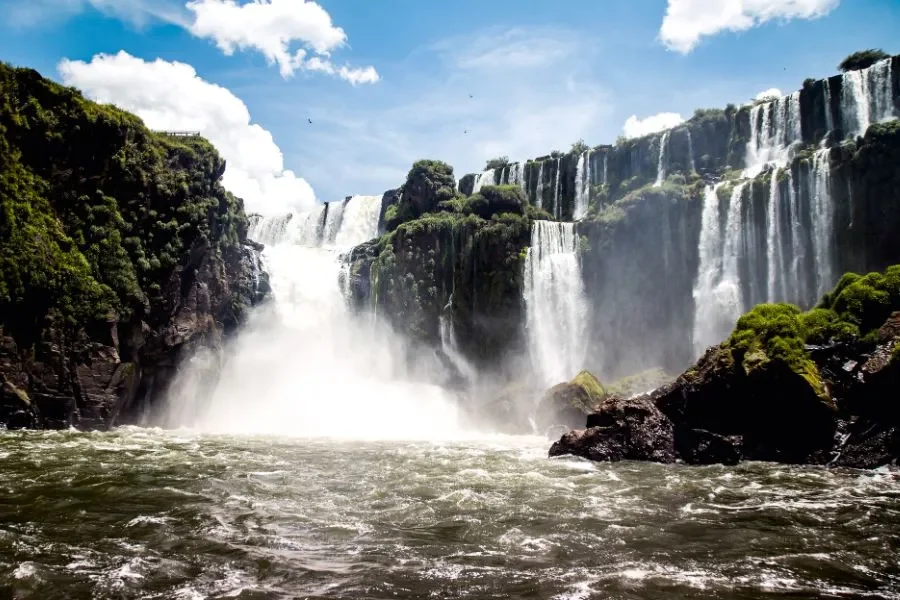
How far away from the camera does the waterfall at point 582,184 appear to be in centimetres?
5012

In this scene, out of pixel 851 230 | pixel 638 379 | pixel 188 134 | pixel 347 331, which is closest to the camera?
pixel 851 230

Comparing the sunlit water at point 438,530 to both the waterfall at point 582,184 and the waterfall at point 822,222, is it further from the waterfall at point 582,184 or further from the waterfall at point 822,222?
the waterfall at point 582,184

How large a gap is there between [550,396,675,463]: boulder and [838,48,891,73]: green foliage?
35411 millimetres

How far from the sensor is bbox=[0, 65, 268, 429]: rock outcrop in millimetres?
26906

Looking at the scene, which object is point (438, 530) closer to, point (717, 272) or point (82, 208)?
point (82, 208)

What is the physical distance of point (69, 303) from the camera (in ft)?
92.4

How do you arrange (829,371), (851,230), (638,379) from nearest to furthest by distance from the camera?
(829,371)
(851,230)
(638,379)

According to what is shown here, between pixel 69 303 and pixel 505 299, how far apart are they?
26029mm

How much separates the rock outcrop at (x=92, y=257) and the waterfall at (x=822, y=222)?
35106 millimetres

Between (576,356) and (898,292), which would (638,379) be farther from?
(898,292)

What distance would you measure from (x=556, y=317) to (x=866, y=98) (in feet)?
76.9

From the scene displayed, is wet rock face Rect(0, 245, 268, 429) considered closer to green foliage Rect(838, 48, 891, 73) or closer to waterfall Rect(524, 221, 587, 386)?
waterfall Rect(524, 221, 587, 386)

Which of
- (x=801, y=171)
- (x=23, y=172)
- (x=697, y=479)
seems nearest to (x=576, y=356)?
(x=801, y=171)

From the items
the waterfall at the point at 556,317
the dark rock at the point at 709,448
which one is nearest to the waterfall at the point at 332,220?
the waterfall at the point at 556,317
